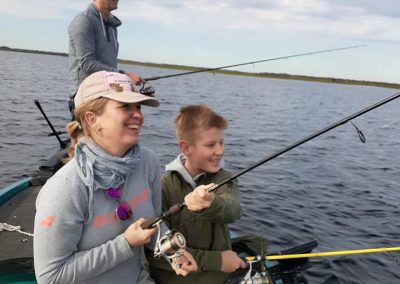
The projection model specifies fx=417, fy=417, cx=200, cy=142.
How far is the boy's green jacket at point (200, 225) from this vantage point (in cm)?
337

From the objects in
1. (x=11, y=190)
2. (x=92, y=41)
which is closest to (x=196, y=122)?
(x=92, y=41)

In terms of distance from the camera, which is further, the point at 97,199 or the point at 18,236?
the point at 18,236

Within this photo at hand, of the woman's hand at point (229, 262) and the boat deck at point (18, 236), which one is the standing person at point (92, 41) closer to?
the boat deck at point (18, 236)

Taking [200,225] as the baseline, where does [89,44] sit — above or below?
above

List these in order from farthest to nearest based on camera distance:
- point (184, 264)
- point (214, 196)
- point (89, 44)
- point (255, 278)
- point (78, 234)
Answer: point (89, 44)
point (255, 278)
point (214, 196)
point (184, 264)
point (78, 234)

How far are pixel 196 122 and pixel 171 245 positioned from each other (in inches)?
51.4

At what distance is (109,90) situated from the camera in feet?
8.73

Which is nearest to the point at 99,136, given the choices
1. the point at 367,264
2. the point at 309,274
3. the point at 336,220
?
the point at 309,274

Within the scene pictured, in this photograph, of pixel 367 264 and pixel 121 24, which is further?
pixel 367 264

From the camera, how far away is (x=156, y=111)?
26672 millimetres

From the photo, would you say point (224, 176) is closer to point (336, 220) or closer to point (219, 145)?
point (219, 145)

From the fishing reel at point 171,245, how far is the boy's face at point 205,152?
0.96m

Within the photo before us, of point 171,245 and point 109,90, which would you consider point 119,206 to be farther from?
point 109,90

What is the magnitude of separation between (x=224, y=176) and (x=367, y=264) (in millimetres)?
5383
